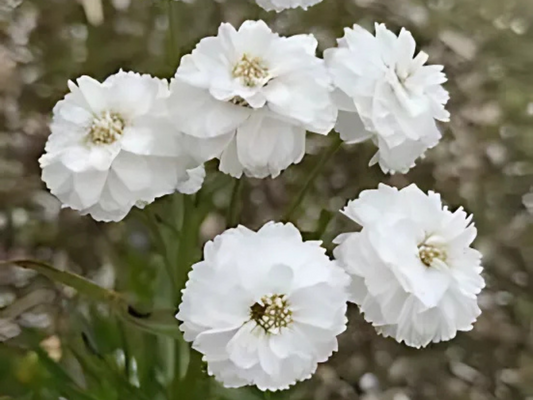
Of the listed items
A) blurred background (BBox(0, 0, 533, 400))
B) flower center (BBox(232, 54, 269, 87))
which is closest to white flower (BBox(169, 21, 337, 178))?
flower center (BBox(232, 54, 269, 87))

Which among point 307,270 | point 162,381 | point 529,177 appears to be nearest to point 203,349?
point 307,270

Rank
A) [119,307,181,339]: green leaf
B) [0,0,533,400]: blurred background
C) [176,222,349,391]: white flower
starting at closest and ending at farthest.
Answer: [176,222,349,391]: white flower
[119,307,181,339]: green leaf
[0,0,533,400]: blurred background

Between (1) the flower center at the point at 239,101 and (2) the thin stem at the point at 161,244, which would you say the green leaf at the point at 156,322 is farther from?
(1) the flower center at the point at 239,101

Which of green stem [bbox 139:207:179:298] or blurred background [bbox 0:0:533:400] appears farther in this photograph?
blurred background [bbox 0:0:533:400]

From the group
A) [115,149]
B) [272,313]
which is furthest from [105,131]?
[272,313]

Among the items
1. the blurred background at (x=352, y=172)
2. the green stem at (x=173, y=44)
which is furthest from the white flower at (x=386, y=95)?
the blurred background at (x=352, y=172)

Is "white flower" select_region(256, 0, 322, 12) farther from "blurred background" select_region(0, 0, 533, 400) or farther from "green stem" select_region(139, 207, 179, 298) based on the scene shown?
"blurred background" select_region(0, 0, 533, 400)
